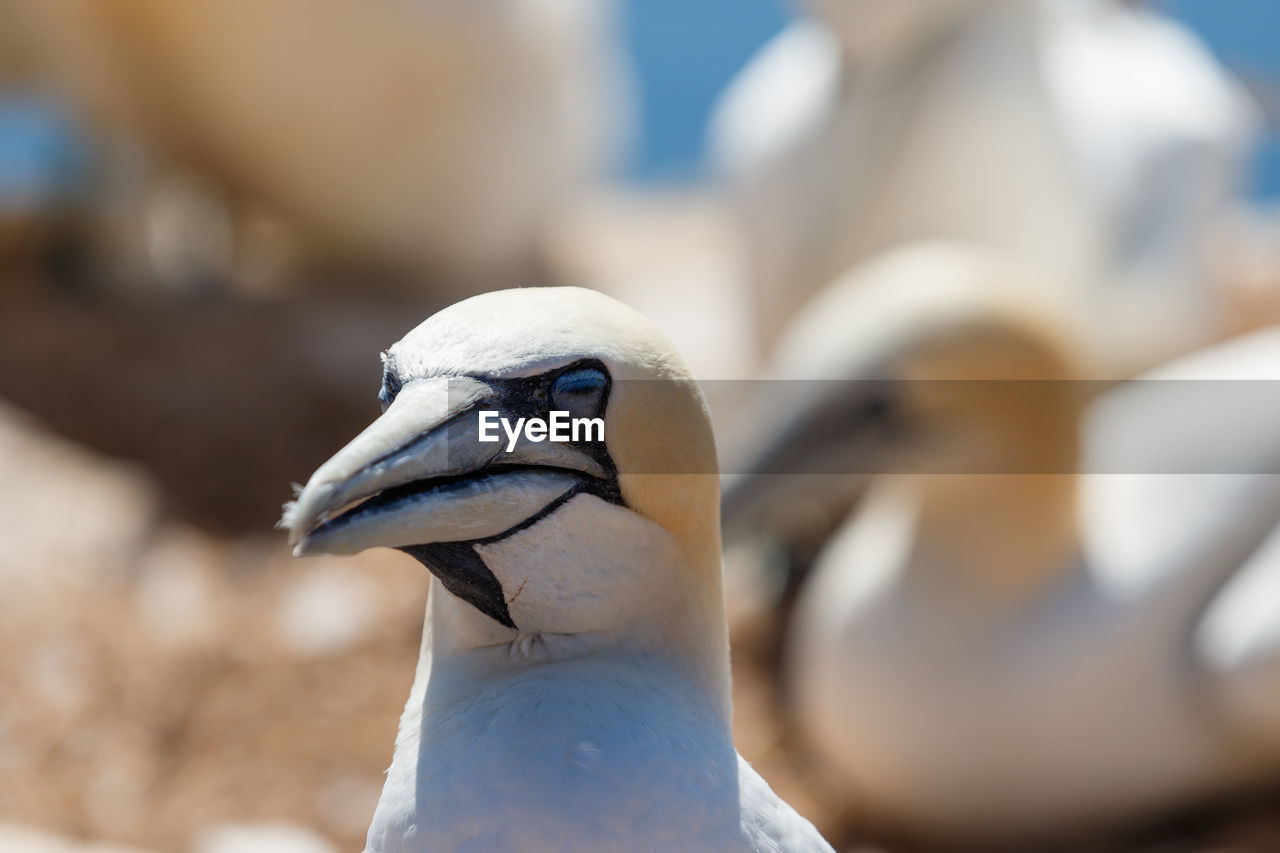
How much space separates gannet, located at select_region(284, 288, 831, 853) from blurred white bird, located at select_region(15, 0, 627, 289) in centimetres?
523

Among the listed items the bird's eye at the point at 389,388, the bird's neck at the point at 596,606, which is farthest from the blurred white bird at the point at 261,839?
the bird's eye at the point at 389,388

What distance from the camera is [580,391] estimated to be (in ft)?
4.82

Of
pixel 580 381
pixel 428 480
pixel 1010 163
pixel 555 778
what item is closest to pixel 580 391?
pixel 580 381

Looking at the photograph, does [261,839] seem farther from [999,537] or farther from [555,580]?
[555,580]

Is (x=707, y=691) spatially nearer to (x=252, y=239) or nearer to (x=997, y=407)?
(x=997, y=407)

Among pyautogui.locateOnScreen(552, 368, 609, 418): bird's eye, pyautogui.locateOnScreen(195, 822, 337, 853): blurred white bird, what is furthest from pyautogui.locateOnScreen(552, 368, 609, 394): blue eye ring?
pyautogui.locateOnScreen(195, 822, 337, 853): blurred white bird

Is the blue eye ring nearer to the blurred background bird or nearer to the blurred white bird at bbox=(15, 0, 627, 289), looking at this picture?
the blurred background bird

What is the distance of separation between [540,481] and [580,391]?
0.32 ft

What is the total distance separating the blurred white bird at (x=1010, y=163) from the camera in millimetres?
4551

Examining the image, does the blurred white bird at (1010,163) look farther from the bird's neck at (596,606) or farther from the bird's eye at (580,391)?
the bird's eye at (580,391)

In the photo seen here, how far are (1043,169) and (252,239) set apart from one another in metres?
4.53

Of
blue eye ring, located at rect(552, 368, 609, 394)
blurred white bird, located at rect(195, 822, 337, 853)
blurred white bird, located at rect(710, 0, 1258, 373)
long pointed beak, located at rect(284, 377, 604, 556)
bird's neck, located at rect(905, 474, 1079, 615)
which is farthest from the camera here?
blurred white bird, located at rect(710, 0, 1258, 373)

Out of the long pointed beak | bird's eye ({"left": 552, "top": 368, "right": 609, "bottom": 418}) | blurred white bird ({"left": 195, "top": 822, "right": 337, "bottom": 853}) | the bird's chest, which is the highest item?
bird's eye ({"left": 552, "top": 368, "right": 609, "bottom": 418})

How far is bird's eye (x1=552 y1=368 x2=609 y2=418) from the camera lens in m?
1.46
